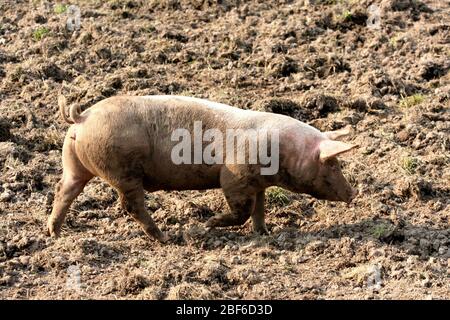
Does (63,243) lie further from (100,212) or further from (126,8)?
(126,8)

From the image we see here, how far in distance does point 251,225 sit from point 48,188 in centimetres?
194

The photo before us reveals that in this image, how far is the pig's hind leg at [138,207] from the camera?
662 cm

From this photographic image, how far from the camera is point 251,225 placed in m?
7.16

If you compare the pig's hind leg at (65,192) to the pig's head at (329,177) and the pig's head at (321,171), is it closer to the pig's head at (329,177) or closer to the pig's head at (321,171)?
the pig's head at (321,171)

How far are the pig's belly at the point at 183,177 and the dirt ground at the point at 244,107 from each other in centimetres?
44

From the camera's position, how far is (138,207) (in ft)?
22.0

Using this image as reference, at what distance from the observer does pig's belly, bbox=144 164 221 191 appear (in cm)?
666

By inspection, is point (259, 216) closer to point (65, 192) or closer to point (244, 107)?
point (65, 192)

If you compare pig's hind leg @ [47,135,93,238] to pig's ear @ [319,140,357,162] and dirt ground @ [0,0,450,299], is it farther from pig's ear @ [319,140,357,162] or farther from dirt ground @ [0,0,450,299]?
pig's ear @ [319,140,357,162]

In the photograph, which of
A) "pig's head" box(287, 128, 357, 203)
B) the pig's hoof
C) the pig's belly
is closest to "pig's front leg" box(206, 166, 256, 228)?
the pig's belly

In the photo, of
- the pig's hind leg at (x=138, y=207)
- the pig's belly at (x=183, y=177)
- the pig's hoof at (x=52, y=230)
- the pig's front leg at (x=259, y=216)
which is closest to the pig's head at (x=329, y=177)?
the pig's front leg at (x=259, y=216)

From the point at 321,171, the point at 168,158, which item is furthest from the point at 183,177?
the point at 321,171

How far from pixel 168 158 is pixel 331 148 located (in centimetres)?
128
